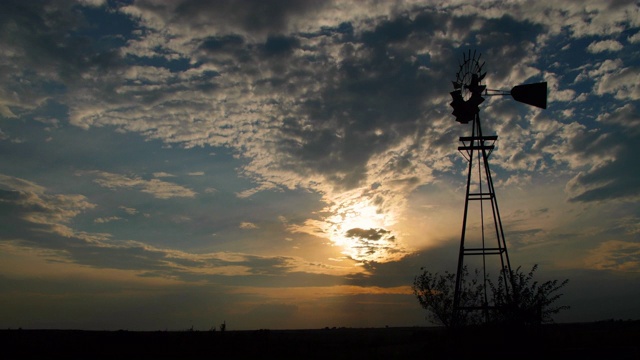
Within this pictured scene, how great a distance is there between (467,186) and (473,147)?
8.01ft

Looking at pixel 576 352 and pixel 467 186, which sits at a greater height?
pixel 467 186

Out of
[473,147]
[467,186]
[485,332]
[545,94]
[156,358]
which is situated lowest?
[156,358]

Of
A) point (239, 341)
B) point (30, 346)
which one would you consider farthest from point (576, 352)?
point (30, 346)

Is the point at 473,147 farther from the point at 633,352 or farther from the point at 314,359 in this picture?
the point at 314,359

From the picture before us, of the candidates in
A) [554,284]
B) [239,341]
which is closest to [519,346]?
[554,284]

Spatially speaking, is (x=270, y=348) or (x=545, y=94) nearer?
(x=545, y=94)

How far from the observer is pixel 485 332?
79.1 ft

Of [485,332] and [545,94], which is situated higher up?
[545,94]

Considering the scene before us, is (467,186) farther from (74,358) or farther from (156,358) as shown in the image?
(74,358)

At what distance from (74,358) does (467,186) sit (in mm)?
25810

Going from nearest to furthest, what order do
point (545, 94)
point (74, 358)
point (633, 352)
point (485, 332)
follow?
point (633, 352)
point (485, 332)
point (545, 94)
point (74, 358)

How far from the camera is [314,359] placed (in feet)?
94.2

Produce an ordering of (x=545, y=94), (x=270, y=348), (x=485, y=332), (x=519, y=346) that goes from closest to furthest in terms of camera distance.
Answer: (x=519, y=346)
(x=485, y=332)
(x=545, y=94)
(x=270, y=348)

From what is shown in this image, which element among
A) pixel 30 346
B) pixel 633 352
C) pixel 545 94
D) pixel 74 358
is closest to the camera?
pixel 633 352
